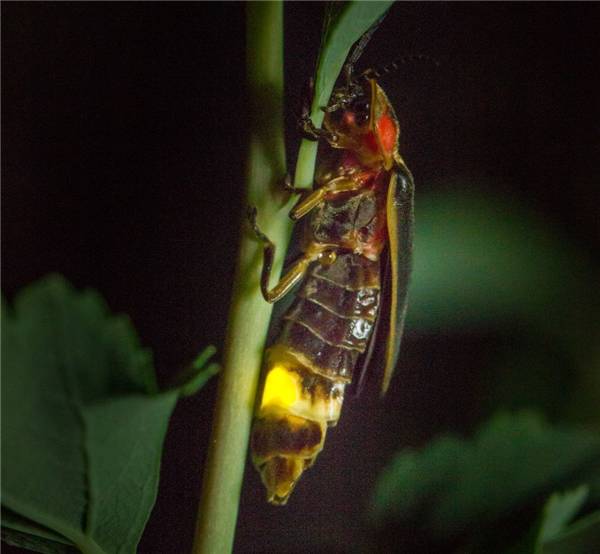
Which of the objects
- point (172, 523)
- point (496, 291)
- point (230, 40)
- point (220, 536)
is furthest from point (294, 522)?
point (230, 40)

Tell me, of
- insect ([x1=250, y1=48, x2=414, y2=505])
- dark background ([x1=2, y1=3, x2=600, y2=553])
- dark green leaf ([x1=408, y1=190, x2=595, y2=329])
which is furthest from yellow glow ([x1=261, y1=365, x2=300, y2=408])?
dark green leaf ([x1=408, y1=190, x2=595, y2=329])

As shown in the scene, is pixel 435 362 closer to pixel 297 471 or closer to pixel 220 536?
pixel 297 471

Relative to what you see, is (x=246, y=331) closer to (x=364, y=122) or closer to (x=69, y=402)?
(x=69, y=402)

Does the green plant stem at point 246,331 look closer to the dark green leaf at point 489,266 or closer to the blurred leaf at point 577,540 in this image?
the blurred leaf at point 577,540

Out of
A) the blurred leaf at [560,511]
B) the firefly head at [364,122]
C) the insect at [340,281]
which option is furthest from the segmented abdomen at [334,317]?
the blurred leaf at [560,511]

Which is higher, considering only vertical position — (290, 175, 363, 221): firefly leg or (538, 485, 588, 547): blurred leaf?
(290, 175, 363, 221): firefly leg

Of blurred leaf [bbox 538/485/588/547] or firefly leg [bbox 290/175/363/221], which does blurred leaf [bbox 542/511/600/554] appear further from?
firefly leg [bbox 290/175/363/221]
